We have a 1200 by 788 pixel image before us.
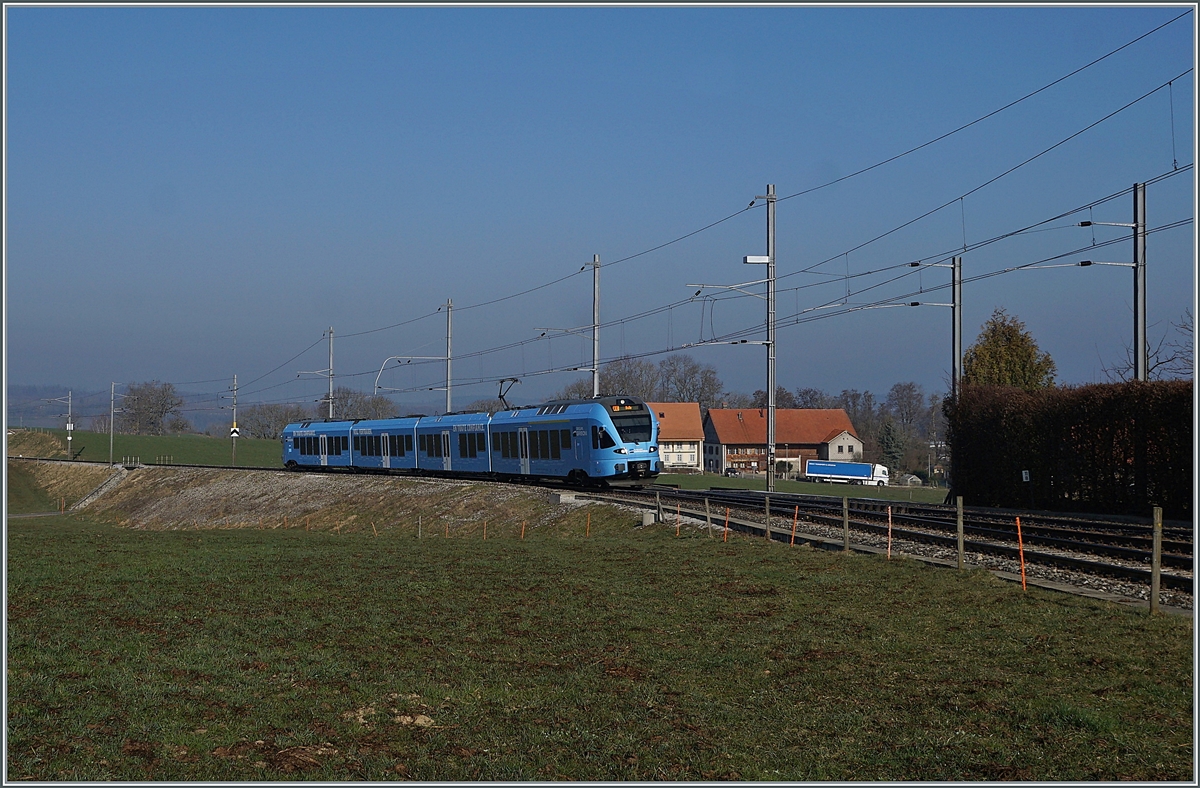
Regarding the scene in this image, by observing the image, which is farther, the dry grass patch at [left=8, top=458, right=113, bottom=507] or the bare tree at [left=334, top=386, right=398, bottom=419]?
the bare tree at [left=334, top=386, right=398, bottom=419]

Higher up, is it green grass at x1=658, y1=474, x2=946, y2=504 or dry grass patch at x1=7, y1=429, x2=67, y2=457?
dry grass patch at x1=7, y1=429, x2=67, y2=457

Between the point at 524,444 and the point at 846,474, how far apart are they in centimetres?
4662

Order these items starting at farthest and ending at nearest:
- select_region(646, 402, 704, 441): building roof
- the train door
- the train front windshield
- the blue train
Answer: select_region(646, 402, 704, 441): building roof, the train door, the blue train, the train front windshield

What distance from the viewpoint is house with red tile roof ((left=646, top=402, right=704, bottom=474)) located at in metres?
117

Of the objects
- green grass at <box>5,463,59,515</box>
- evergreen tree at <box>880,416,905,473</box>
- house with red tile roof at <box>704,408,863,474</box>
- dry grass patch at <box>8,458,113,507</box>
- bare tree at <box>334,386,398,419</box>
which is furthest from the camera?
bare tree at <box>334,386,398,419</box>

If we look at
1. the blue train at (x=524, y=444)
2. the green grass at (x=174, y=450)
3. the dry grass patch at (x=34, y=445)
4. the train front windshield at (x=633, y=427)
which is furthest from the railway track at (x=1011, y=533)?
the dry grass patch at (x=34, y=445)

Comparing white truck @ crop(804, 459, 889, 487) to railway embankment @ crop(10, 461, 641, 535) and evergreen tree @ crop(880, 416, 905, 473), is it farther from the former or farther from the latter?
railway embankment @ crop(10, 461, 641, 535)

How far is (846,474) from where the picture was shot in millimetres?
85125

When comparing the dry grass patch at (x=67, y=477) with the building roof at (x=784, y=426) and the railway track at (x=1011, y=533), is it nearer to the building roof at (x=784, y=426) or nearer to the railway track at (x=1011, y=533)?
the railway track at (x=1011, y=533)

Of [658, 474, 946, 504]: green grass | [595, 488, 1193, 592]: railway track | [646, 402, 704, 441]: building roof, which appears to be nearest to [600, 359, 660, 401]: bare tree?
[646, 402, 704, 441]: building roof

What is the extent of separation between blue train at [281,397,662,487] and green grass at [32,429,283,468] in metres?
44.4

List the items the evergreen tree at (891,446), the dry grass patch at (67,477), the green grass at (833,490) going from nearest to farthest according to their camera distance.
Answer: the green grass at (833,490) → the dry grass patch at (67,477) → the evergreen tree at (891,446)

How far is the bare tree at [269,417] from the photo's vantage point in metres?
175

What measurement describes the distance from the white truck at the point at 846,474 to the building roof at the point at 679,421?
94.0 ft
